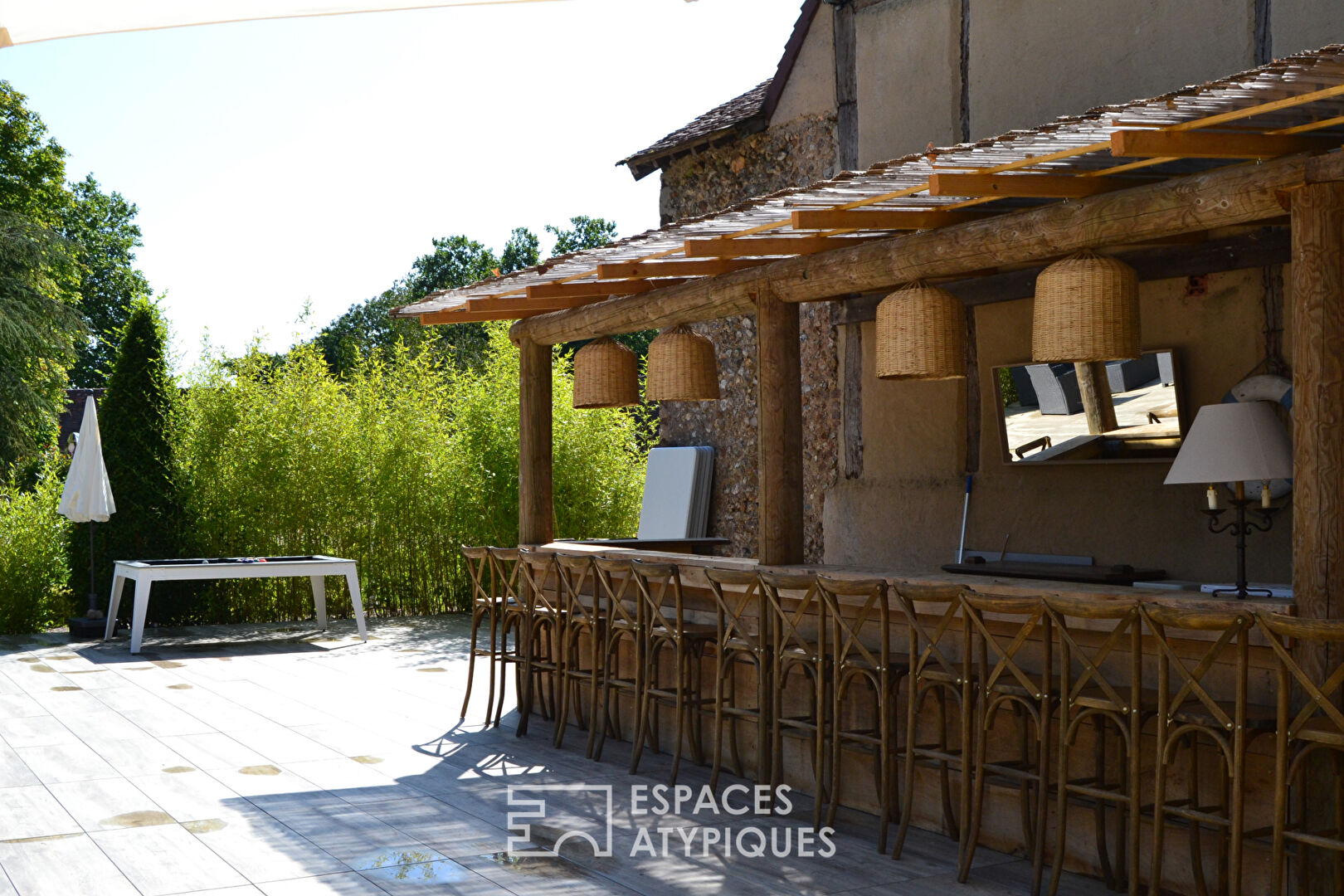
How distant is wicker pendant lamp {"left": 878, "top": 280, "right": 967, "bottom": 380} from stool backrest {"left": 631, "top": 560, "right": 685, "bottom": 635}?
1.23m

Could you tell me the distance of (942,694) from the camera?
432 cm

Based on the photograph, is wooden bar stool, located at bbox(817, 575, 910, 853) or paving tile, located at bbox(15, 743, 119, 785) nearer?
wooden bar stool, located at bbox(817, 575, 910, 853)

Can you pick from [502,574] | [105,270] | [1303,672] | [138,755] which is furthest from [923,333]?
[105,270]

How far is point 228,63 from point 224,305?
419 inches

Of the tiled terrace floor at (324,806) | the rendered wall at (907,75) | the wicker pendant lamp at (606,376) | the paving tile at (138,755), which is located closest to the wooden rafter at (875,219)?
the wicker pendant lamp at (606,376)

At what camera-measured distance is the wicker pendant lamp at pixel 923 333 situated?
4.73 m

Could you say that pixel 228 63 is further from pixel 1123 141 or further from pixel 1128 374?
pixel 1123 141

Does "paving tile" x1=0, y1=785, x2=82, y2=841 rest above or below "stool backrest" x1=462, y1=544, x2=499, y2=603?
below

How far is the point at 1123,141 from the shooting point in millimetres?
3359

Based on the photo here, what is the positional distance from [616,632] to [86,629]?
6.50m

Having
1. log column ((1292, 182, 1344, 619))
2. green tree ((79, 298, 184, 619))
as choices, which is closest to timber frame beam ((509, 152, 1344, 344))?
log column ((1292, 182, 1344, 619))

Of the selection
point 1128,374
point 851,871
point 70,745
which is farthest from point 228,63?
point 851,871

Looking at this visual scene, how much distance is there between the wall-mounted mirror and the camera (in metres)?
5.57

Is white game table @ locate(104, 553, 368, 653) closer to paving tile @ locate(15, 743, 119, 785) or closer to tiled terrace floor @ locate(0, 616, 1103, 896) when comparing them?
tiled terrace floor @ locate(0, 616, 1103, 896)
